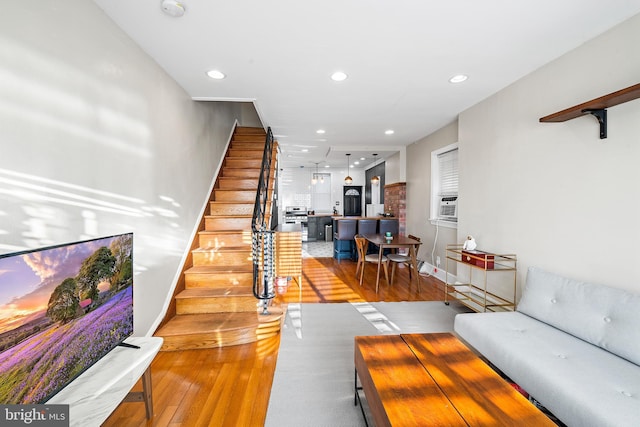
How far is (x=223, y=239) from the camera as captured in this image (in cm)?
354

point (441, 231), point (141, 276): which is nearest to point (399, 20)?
point (141, 276)

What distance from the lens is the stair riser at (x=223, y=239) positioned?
3480mm

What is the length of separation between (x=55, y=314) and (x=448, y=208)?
492 centimetres

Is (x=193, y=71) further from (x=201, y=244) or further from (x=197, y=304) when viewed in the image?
(x=197, y=304)

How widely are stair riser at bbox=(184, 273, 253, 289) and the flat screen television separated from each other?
1423 millimetres

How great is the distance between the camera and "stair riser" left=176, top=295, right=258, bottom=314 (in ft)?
9.14

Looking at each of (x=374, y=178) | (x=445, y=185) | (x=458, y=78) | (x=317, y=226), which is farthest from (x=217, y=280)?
(x=317, y=226)

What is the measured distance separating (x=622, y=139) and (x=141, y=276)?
384 centimetres

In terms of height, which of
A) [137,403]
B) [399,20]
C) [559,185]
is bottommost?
[137,403]

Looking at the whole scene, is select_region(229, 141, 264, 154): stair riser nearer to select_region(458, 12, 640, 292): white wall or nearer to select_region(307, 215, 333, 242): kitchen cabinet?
select_region(458, 12, 640, 292): white wall

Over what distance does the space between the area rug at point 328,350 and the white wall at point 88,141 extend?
52.9 inches

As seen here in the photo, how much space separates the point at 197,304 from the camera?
280cm

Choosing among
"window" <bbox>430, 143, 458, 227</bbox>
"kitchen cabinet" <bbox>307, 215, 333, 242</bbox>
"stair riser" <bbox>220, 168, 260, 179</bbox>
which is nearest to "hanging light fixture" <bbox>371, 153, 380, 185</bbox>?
"kitchen cabinet" <bbox>307, 215, 333, 242</bbox>

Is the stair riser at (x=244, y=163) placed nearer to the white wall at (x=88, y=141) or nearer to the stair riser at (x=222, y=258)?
the white wall at (x=88, y=141)
